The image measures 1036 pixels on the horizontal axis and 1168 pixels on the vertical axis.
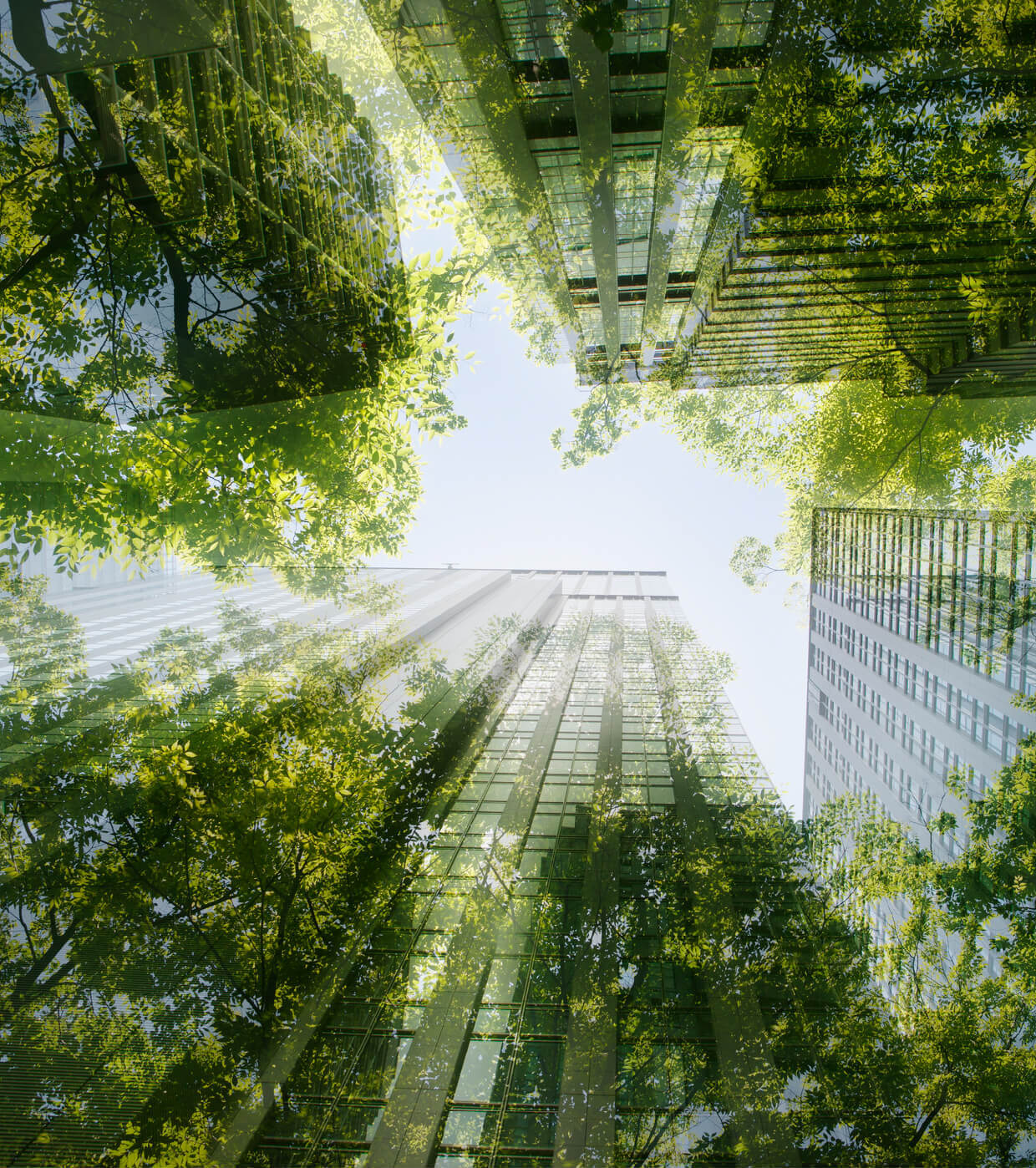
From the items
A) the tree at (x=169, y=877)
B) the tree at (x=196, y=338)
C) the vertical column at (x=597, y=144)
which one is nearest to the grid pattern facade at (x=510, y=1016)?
the tree at (x=169, y=877)

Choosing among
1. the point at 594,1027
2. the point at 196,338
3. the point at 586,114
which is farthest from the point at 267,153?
the point at 594,1027

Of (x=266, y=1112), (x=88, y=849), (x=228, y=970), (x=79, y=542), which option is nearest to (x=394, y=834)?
(x=228, y=970)

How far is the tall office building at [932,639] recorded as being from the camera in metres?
13.6

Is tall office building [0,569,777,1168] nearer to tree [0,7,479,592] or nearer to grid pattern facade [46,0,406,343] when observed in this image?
tree [0,7,479,592]

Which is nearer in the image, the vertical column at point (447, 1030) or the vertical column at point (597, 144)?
the vertical column at point (447, 1030)

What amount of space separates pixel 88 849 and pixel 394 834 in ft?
14.8

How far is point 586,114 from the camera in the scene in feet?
25.0

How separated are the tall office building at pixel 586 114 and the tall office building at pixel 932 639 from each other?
36.9 ft

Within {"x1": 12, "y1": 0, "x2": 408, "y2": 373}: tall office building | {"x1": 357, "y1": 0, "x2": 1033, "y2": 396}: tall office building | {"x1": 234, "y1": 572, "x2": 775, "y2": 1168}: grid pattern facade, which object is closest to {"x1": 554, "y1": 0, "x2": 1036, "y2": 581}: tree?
{"x1": 357, "y1": 0, "x2": 1033, "y2": 396}: tall office building

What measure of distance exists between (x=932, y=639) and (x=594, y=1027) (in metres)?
22.1

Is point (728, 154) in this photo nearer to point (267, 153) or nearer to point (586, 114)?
point (586, 114)

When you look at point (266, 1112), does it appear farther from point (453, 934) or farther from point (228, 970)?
point (453, 934)

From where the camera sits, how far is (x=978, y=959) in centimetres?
807

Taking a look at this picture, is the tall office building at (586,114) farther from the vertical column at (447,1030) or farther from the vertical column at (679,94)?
the vertical column at (447,1030)
